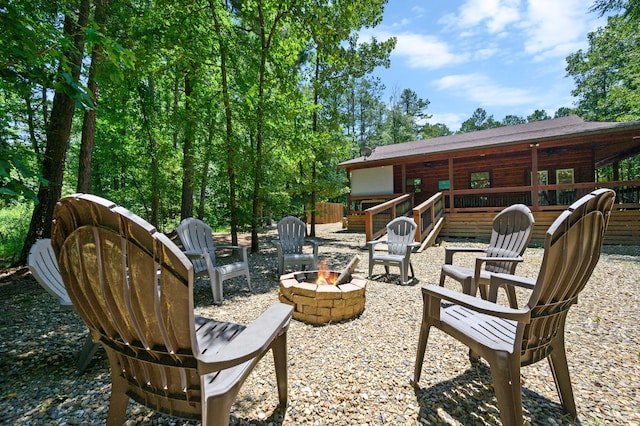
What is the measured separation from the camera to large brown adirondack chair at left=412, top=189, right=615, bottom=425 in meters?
1.34

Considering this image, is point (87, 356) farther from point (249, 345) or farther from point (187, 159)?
point (187, 159)

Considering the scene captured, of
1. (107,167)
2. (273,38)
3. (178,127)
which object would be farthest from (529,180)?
(107,167)

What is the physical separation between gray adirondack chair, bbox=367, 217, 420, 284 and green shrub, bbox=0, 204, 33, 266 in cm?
805

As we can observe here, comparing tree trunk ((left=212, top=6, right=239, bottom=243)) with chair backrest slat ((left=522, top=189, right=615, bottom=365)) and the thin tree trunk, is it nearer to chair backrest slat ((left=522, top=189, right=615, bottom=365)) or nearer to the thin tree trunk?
the thin tree trunk

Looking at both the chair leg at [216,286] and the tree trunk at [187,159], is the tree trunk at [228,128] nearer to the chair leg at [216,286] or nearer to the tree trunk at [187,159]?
the tree trunk at [187,159]

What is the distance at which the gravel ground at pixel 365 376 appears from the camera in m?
1.68

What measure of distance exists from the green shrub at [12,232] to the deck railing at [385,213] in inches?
362

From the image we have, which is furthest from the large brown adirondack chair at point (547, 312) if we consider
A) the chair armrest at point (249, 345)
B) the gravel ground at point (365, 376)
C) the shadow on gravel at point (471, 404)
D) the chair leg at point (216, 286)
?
the chair leg at point (216, 286)

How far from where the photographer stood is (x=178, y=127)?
7137 millimetres

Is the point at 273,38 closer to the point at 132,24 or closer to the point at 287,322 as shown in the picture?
the point at 132,24

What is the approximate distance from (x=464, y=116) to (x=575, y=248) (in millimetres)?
51246

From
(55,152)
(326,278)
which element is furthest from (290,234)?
(55,152)

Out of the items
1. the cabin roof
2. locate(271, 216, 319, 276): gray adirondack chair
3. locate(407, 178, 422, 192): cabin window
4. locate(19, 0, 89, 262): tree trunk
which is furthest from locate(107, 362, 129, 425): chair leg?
locate(407, 178, 422, 192): cabin window

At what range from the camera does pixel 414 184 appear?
1423 cm
